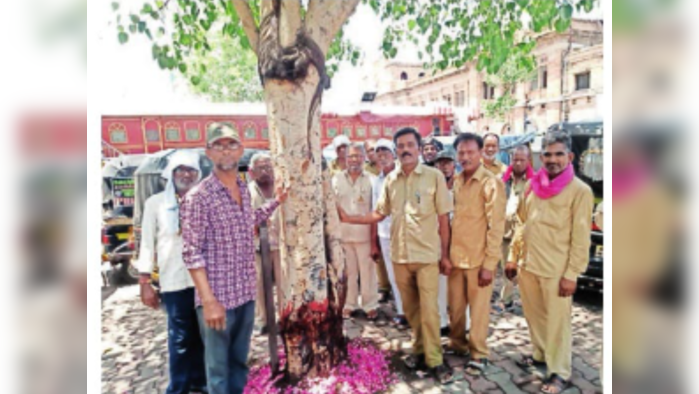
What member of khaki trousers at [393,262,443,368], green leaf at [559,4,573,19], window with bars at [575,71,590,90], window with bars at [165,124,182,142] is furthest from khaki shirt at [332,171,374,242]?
window with bars at [575,71,590,90]

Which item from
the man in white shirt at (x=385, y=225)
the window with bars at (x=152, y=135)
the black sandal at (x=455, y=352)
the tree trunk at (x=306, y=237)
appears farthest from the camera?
the window with bars at (x=152, y=135)

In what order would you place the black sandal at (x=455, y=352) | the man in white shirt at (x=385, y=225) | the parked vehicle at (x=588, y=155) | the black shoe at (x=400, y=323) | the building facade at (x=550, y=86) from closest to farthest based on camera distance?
the black sandal at (x=455, y=352) < the black shoe at (x=400, y=323) < the man in white shirt at (x=385, y=225) < the parked vehicle at (x=588, y=155) < the building facade at (x=550, y=86)

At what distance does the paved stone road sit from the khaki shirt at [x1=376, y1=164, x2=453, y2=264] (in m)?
1.02

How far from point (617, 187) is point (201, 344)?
9.89 feet

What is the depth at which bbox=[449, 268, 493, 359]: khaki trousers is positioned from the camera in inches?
128

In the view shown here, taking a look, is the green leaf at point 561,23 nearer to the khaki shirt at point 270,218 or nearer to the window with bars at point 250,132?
the khaki shirt at point 270,218

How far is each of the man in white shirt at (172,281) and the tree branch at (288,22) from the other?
1.39 metres

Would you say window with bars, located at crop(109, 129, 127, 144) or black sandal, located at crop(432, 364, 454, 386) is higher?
window with bars, located at crop(109, 129, 127, 144)

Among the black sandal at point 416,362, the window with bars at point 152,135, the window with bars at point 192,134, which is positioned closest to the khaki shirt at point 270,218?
the black sandal at point 416,362

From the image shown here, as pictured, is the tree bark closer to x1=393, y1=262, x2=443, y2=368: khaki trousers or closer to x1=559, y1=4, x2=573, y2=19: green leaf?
x1=393, y1=262, x2=443, y2=368: khaki trousers

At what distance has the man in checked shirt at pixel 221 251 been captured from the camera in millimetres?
2336

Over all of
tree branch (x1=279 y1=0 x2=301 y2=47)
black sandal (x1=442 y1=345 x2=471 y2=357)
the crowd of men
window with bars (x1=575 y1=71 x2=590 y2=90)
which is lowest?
black sandal (x1=442 y1=345 x2=471 y2=357)

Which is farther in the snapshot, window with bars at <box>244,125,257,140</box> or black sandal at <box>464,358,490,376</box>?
window with bars at <box>244,125,257,140</box>

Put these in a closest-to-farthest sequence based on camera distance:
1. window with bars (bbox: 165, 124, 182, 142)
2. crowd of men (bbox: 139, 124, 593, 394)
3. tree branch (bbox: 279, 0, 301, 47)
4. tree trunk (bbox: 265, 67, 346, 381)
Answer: crowd of men (bbox: 139, 124, 593, 394) → tree branch (bbox: 279, 0, 301, 47) → tree trunk (bbox: 265, 67, 346, 381) → window with bars (bbox: 165, 124, 182, 142)
